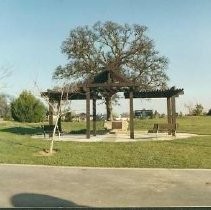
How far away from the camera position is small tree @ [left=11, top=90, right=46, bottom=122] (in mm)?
55156

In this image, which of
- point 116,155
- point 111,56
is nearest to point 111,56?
point 111,56

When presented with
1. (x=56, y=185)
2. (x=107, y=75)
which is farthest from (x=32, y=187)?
(x=107, y=75)

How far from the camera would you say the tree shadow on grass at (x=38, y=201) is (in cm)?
929

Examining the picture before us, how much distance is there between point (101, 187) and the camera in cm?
1127

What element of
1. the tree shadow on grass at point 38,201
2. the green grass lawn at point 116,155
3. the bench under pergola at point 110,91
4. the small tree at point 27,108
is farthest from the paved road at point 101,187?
the small tree at point 27,108

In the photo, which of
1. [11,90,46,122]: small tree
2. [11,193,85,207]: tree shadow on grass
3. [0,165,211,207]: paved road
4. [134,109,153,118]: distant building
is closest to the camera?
[11,193,85,207]: tree shadow on grass

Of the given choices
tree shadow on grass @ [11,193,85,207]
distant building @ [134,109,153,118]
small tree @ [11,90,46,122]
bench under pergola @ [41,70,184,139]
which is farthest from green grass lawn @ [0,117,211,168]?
distant building @ [134,109,153,118]

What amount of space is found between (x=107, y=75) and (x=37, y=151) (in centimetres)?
988

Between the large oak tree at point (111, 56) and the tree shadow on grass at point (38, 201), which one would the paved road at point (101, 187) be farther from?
the large oak tree at point (111, 56)

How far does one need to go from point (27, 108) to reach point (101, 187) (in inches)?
1781

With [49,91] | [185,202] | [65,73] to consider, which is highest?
[65,73]

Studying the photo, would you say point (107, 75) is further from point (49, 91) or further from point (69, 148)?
point (69, 148)

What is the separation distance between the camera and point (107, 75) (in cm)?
2700

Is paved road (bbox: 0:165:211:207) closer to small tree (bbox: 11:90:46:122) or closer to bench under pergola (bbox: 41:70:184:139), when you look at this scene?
bench under pergola (bbox: 41:70:184:139)
